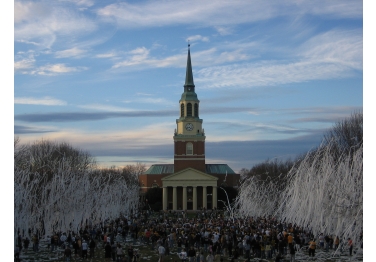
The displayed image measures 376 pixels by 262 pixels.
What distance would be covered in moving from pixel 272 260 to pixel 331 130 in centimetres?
3062

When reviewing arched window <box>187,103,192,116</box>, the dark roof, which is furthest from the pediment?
arched window <box>187,103,192,116</box>

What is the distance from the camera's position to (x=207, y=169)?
372 ft

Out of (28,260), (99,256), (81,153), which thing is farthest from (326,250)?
(81,153)

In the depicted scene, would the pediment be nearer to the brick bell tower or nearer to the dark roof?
the brick bell tower

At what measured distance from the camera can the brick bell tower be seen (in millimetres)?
103312

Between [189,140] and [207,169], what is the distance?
42.1 feet

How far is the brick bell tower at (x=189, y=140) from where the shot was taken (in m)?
103

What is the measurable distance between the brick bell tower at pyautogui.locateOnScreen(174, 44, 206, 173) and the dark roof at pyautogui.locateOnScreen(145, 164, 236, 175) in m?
7.96

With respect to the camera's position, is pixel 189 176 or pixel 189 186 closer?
pixel 189 176

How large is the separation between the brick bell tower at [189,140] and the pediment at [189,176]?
3940 mm

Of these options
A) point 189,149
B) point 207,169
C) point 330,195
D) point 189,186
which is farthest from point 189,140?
point 330,195

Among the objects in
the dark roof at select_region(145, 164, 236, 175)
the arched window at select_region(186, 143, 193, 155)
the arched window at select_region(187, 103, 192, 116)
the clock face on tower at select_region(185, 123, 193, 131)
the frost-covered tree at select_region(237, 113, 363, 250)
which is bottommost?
the dark roof at select_region(145, 164, 236, 175)

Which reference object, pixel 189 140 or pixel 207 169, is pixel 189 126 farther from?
pixel 207 169

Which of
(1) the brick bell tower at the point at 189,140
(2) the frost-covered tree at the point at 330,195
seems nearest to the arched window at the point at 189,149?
(1) the brick bell tower at the point at 189,140
